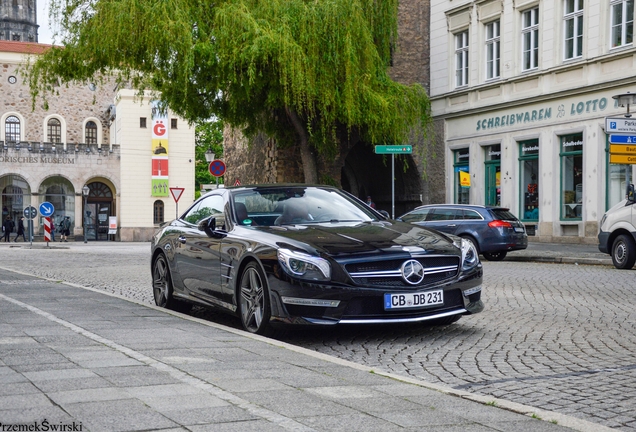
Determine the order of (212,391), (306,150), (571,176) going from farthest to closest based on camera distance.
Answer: (306,150), (571,176), (212,391)

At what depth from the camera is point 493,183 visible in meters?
31.7

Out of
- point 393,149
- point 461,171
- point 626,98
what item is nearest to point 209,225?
point 626,98

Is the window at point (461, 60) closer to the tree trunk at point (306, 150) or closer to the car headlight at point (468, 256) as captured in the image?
the tree trunk at point (306, 150)

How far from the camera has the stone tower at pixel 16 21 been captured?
118250 millimetres

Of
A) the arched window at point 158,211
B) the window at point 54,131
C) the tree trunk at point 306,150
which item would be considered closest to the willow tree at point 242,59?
the tree trunk at point 306,150

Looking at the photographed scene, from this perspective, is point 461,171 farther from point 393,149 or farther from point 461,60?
point 393,149

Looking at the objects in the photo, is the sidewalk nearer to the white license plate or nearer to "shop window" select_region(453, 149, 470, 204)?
the white license plate

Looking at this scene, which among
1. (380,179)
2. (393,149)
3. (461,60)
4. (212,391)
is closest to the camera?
(212,391)

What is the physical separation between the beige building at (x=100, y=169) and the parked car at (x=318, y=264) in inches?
1962

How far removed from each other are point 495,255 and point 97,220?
1737 inches

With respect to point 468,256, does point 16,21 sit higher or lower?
higher

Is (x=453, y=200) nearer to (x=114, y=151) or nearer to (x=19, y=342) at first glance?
(x=19, y=342)

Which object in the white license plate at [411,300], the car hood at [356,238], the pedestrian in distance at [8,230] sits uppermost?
the car hood at [356,238]

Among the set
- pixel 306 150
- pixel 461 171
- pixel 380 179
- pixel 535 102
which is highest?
pixel 535 102
